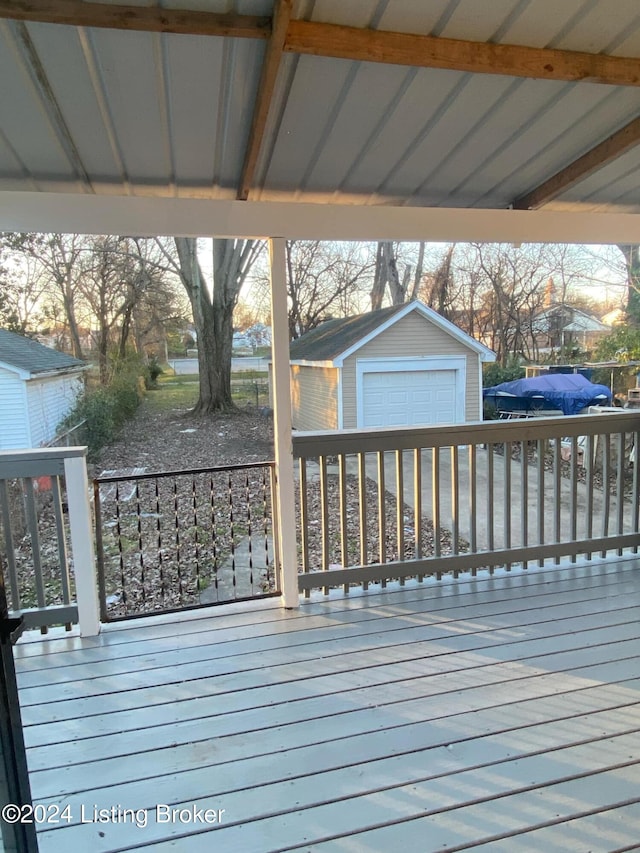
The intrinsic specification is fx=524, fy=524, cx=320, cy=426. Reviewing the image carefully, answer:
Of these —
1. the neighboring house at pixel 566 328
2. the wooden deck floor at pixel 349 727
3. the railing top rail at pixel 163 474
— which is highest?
the neighboring house at pixel 566 328

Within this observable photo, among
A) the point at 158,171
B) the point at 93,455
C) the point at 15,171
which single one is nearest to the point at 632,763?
the point at 158,171

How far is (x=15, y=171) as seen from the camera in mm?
2301

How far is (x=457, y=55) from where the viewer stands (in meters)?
1.86

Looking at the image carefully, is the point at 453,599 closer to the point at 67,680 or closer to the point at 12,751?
the point at 67,680

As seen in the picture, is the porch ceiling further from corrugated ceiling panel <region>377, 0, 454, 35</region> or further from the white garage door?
the white garage door

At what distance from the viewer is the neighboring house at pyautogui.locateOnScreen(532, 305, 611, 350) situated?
256 inches

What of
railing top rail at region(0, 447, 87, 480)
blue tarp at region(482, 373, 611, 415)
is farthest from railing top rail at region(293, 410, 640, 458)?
blue tarp at region(482, 373, 611, 415)

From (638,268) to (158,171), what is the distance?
8532mm

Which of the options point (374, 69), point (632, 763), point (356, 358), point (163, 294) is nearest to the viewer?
point (632, 763)

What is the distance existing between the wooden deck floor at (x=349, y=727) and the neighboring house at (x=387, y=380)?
6.35 feet

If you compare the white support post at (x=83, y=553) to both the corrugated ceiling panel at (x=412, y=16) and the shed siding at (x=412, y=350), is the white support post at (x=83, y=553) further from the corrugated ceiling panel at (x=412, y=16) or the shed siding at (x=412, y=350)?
the shed siding at (x=412, y=350)

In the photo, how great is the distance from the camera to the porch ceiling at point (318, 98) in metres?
1.69

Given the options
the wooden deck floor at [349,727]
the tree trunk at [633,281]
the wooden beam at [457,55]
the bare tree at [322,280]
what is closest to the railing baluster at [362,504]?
the wooden deck floor at [349,727]

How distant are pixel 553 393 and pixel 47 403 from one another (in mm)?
Answer: 4454
